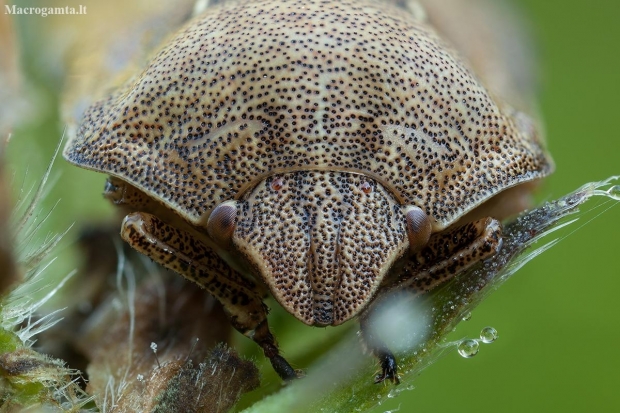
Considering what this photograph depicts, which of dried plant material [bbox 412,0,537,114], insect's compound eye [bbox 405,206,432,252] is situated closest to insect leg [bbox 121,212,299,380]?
insect's compound eye [bbox 405,206,432,252]

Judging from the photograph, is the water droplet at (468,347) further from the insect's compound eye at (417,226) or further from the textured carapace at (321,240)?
the insect's compound eye at (417,226)

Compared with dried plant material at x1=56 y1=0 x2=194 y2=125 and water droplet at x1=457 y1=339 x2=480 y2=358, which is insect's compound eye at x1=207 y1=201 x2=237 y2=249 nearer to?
water droplet at x1=457 y1=339 x2=480 y2=358

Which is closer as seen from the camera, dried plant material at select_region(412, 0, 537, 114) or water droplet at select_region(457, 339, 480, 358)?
water droplet at select_region(457, 339, 480, 358)

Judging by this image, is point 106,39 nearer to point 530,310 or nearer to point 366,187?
point 366,187

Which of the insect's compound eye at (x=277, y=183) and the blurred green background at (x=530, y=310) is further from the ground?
the insect's compound eye at (x=277, y=183)

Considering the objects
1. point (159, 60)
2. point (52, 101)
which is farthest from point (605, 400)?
point (52, 101)

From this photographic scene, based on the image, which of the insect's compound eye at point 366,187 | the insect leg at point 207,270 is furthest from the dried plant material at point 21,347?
the insect's compound eye at point 366,187

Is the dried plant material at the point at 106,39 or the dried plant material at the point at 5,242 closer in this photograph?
the dried plant material at the point at 5,242
